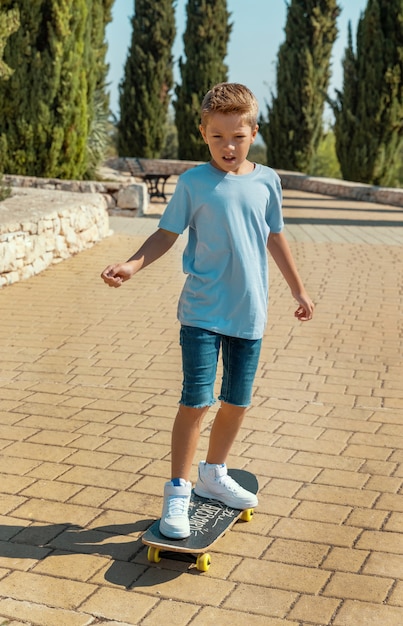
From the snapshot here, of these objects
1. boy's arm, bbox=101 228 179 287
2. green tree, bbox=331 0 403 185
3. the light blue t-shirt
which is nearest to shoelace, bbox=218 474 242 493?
the light blue t-shirt

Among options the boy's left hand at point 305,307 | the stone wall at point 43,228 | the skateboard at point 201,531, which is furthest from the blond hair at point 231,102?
the stone wall at point 43,228

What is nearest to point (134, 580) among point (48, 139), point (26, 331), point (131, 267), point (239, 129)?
point (131, 267)

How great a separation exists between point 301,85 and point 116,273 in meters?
30.3

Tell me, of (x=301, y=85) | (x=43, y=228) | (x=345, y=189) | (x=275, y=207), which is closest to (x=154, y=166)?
(x=301, y=85)

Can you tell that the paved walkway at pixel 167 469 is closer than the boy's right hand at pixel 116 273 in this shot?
Yes

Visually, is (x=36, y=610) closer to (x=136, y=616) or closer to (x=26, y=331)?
(x=136, y=616)

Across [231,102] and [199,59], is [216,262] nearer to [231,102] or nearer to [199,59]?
[231,102]

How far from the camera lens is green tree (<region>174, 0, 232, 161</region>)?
33.0 m

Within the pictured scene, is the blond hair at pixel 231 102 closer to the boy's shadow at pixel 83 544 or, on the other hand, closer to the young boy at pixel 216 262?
the young boy at pixel 216 262

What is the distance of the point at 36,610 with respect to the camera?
3.02 meters

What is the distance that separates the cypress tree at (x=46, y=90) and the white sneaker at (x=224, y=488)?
12.5 metres

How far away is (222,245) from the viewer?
11.2ft

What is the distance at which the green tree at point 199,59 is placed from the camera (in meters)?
33.0

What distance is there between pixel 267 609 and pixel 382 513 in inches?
40.1
